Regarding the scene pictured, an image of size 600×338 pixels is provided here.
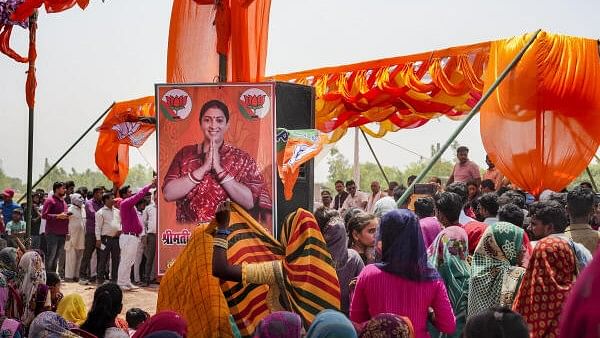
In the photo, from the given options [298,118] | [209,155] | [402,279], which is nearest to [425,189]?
[298,118]

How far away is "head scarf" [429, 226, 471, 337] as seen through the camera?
469 centimetres

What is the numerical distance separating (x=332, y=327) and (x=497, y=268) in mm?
1488

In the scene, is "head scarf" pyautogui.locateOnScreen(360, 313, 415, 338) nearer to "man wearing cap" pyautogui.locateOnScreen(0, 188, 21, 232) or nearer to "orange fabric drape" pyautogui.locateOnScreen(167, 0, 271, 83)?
"orange fabric drape" pyautogui.locateOnScreen(167, 0, 271, 83)

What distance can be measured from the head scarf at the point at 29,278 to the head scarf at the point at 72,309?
73cm

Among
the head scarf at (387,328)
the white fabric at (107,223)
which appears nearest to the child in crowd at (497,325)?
the head scarf at (387,328)

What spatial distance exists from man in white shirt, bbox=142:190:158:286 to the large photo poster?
661 cm

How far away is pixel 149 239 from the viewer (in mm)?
12180

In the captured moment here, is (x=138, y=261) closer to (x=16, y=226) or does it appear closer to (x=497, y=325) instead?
(x=16, y=226)

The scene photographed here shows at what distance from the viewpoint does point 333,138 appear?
12617 millimetres

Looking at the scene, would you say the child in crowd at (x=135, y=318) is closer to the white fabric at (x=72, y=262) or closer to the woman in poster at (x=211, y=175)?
the woman in poster at (x=211, y=175)

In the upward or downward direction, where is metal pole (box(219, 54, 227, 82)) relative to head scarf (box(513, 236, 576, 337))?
upward

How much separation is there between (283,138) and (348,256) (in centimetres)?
122

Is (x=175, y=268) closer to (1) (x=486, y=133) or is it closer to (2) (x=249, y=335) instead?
(2) (x=249, y=335)

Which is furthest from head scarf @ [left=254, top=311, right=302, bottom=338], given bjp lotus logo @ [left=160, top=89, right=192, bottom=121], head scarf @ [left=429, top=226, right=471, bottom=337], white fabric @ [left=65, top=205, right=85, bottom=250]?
white fabric @ [left=65, top=205, right=85, bottom=250]
